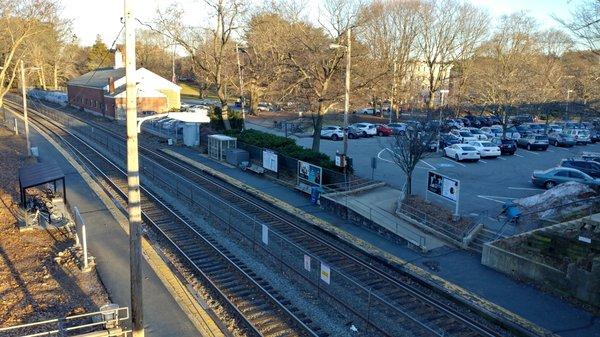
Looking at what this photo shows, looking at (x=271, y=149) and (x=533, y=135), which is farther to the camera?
(x=533, y=135)

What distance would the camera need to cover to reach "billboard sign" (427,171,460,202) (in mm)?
20159

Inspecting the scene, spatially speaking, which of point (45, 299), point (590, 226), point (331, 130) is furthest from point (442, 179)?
point (331, 130)

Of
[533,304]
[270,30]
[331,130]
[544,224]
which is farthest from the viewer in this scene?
[331,130]

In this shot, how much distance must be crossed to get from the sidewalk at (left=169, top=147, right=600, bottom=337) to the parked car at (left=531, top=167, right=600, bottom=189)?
37.2 ft

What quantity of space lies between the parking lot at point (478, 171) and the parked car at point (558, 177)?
1.66ft

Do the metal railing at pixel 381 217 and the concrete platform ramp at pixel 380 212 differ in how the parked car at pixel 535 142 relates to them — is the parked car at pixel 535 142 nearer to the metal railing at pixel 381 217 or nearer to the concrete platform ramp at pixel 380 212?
the concrete platform ramp at pixel 380 212

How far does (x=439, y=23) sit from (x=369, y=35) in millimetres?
8598

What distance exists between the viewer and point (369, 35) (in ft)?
196

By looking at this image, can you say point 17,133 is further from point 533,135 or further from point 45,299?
point 533,135

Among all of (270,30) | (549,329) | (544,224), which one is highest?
(270,30)

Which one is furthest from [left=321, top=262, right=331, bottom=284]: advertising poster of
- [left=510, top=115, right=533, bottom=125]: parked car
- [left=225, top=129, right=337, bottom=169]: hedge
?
[left=510, top=115, right=533, bottom=125]: parked car

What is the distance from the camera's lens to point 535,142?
41281 mm

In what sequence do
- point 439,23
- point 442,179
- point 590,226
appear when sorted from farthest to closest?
point 439,23
point 442,179
point 590,226

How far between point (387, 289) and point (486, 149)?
973 inches
